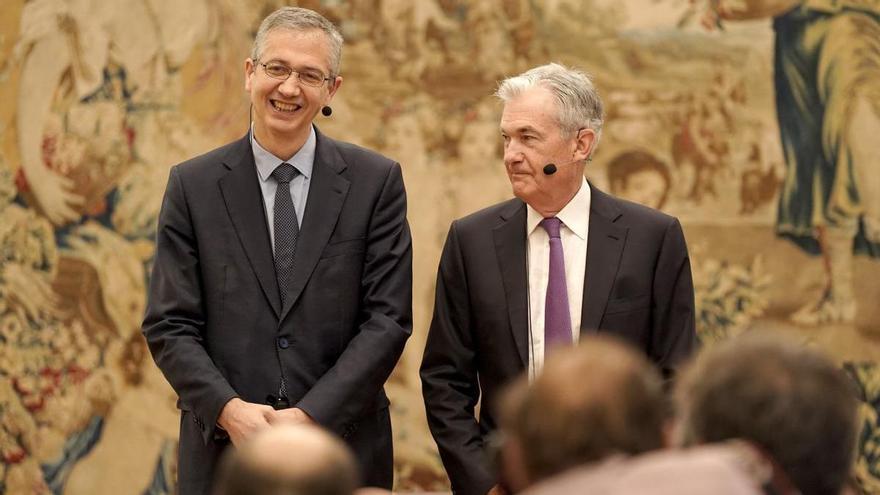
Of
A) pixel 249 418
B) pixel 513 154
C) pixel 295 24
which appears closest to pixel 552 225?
pixel 513 154

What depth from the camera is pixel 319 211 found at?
5.27m

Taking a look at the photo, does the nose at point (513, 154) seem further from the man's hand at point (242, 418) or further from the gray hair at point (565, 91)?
the man's hand at point (242, 418)

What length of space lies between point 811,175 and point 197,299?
4189 millimetres

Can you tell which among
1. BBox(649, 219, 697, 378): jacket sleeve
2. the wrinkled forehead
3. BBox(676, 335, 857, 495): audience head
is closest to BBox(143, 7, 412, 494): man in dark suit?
the wrinkled forehead

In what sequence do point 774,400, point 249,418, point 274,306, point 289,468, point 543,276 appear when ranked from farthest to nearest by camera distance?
1. point 543,276
2. point 274,306
3. point 249,418
4. point 774,400
5. point 289,468

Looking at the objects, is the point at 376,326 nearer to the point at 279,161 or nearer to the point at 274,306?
the point at 274,306

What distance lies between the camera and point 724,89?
318 inches

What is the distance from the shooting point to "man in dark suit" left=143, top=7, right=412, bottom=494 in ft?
16.7

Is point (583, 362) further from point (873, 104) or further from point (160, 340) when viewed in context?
point (873, 104)

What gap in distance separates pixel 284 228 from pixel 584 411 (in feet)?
9.17

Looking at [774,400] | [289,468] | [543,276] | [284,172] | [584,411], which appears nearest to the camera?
[289,468]

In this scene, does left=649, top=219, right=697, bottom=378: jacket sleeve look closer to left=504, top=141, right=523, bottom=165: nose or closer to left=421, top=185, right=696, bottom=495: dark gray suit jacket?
left=421, top=185, right=696, bottom=495: dark gray suit jacket

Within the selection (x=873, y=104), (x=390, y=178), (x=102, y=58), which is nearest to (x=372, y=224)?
(x=390, y=178)

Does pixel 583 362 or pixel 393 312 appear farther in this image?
pixel 393 312
